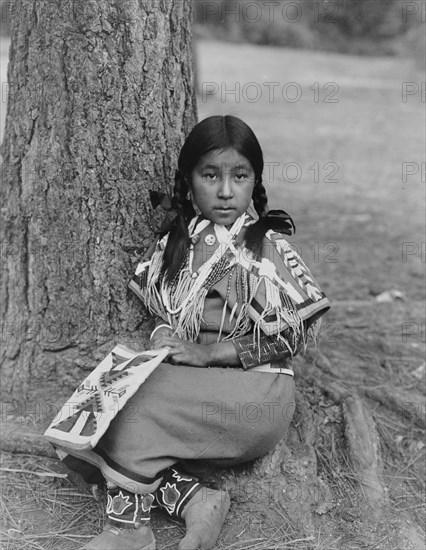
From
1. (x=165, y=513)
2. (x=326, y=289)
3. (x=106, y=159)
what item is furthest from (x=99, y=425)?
(x=326, y=289)

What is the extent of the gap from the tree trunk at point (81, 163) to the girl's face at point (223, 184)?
0.31m

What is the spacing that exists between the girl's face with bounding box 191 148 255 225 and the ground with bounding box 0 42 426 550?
0.98m

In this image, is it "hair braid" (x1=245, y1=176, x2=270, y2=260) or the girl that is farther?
"hair braid" (x1=245, y1=176, x2=270, y2=260)

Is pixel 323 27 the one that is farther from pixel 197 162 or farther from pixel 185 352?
pixel 185 352

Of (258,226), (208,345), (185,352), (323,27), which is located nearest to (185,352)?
(185,352)

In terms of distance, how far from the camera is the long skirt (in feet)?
8.26

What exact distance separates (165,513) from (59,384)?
2.50 ft

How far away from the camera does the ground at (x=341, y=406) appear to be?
8.95 ft

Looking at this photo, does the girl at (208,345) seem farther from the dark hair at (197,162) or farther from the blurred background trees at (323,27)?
the blurred background trees at (323,27)

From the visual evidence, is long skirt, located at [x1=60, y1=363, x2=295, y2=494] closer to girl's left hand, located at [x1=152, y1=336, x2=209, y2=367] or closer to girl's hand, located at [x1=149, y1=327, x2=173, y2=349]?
girl's left hand, located at [x1=152, y1=336, x2=209, y2=367]

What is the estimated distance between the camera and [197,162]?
2762mm

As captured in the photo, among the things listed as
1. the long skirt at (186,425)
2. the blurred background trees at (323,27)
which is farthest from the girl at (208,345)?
the blurred background trees at (323,27)

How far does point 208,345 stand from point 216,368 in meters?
0.10

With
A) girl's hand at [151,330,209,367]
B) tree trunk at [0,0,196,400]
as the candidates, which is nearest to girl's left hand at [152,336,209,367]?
girl's hand at [151,330,209,367]
